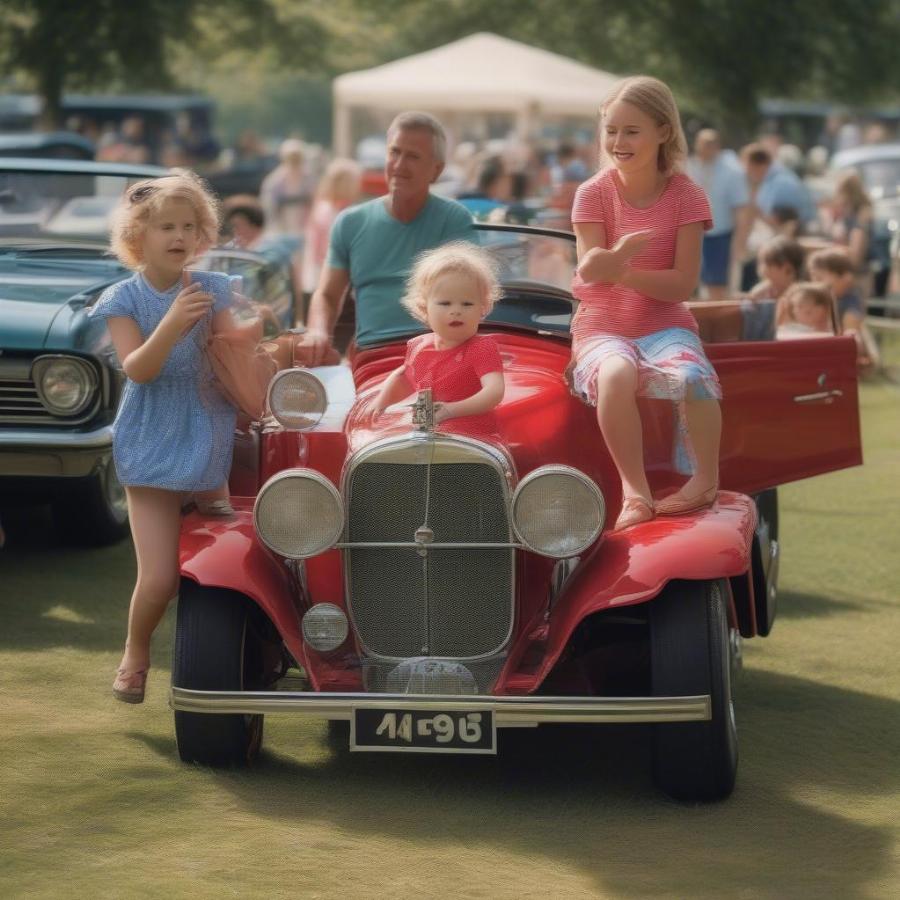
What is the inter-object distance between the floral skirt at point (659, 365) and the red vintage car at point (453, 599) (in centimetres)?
22

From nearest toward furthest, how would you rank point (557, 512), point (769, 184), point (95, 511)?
point (557, 512)
point (95, 511)
point (769, 184)

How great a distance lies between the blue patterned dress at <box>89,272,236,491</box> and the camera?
5379 millimetres

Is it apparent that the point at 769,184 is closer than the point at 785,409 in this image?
No

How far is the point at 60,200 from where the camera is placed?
9.77 metres

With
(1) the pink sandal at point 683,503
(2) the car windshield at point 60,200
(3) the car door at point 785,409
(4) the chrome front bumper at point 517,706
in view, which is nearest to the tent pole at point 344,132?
(2) the car windshield at point 60,200

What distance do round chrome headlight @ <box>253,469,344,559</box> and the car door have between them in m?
1.91

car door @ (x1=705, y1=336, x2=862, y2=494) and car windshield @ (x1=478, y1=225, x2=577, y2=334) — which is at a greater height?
car windshield @ (x1=478, y1=225, x2=577, y2=334)

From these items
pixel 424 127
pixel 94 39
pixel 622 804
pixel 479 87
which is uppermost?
pixel 94 39

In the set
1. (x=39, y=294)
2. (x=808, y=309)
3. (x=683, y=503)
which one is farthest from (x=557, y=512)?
(x=808, y=309)

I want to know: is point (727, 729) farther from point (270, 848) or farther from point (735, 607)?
point (270, 848)

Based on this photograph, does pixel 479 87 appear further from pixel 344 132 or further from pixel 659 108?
pixel 659 108

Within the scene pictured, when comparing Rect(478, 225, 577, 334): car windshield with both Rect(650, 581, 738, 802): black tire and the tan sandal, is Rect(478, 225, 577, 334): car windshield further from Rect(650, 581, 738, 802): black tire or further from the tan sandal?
Rect(650, 581, 738, 802): black tire

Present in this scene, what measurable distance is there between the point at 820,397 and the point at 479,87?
17.6 m

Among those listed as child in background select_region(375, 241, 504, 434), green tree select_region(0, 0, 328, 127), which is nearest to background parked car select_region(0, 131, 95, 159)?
child in background select_region(375, 241, 504, 434)
